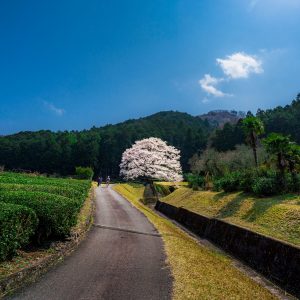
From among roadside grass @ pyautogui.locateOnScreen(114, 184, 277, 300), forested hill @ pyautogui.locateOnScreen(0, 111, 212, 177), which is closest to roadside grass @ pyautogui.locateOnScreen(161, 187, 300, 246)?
roadside grass @ pyautogui.locateOnScreen(114, 184, 277, 300)

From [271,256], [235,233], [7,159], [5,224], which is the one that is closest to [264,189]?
[235,233]

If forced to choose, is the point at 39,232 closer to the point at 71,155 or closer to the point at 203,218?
the point at 203,218

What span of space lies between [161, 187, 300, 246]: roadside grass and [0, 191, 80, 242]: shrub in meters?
7.50

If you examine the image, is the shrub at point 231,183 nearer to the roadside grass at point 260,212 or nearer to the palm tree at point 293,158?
the roadside grass at point 260,212

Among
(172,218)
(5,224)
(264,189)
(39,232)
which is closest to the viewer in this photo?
(5,224)

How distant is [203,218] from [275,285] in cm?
1004

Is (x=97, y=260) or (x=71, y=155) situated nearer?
(x=97, y=260)

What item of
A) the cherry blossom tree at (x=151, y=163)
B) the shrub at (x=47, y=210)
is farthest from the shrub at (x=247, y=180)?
the cherry blossom tree at (x=151, y=163)

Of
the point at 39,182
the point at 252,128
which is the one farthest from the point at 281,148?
the point at 39,182

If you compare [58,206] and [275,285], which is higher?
[58,206]

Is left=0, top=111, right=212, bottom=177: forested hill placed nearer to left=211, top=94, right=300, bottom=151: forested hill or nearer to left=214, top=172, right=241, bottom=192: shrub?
left=211, top=94, right=300, bottom=151: forested hill

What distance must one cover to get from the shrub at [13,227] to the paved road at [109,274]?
44.4 inches

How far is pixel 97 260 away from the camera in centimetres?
1160

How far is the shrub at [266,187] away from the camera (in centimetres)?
2008
